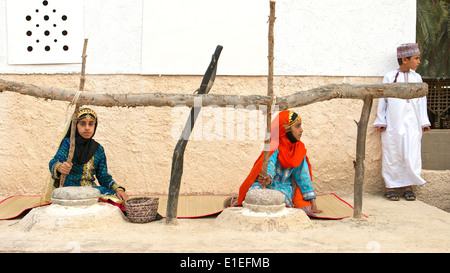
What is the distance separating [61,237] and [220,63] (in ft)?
9.71

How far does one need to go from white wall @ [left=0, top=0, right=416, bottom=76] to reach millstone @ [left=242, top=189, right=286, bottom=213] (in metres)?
2.20

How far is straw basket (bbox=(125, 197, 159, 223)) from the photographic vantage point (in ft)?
12.5

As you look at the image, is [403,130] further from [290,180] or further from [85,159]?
[85,159]

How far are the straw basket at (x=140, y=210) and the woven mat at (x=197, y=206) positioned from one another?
408 mm

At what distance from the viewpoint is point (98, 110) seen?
18.3ft

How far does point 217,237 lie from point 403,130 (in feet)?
9.57

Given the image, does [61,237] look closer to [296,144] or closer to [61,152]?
[61,152]

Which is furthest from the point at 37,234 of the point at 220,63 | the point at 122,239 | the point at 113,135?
the point at 220,63

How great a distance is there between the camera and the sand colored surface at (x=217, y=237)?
3152 mm

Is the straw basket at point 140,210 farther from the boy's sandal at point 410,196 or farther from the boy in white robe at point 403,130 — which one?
the boy's sandal at point 410,196

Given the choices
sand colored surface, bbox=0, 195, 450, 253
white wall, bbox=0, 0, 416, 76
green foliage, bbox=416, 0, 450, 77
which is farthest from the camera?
green foliage, bbox=416, 0, 450, 77

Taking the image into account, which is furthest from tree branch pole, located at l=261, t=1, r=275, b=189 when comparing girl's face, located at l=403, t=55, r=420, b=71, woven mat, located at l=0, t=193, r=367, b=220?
girl's face, located at l=403, t=55, r=420, b=71

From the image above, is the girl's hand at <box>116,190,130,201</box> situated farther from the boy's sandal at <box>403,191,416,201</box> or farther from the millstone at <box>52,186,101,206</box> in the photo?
the boy's sandal at <box>403,191,416,201</box>

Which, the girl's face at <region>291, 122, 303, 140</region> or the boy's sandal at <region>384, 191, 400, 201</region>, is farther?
the boy's sandal at <region>384, 191, 400, 201</region>
